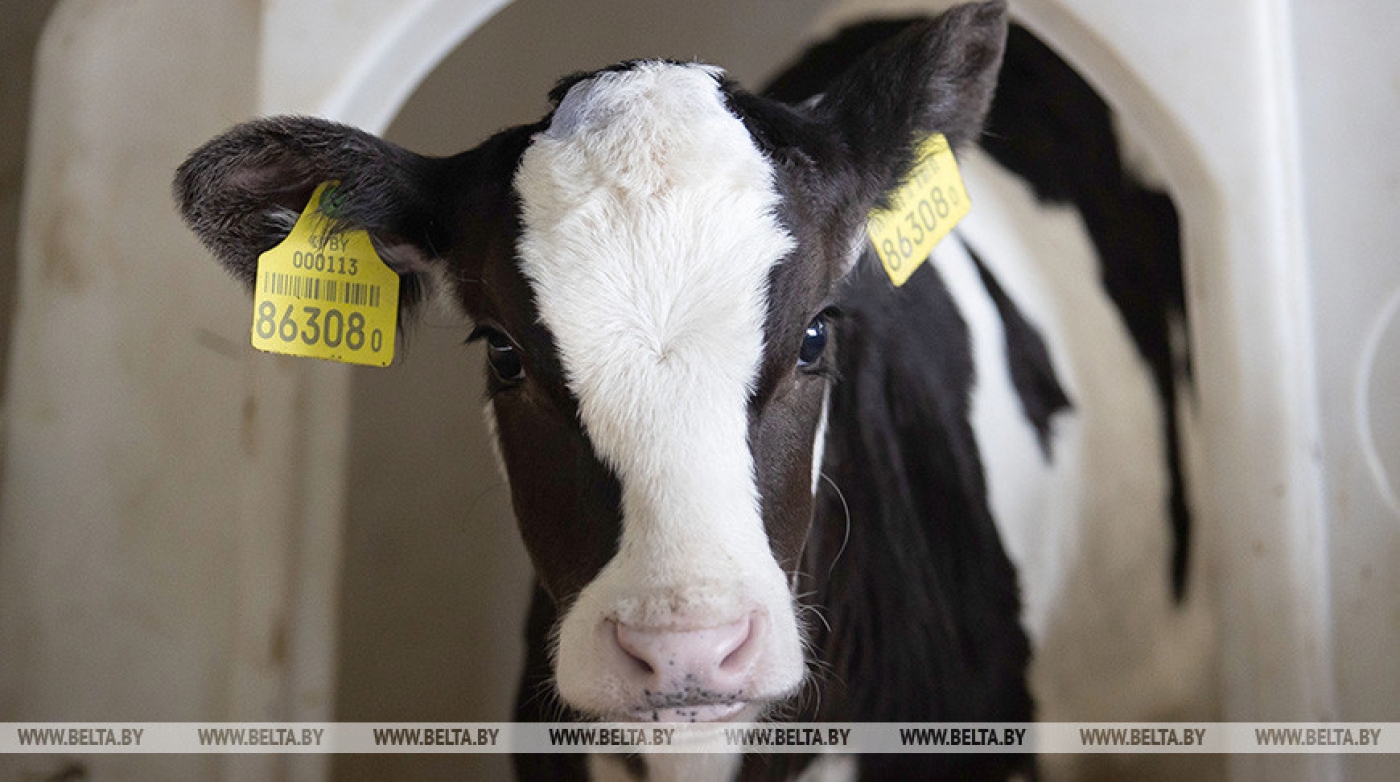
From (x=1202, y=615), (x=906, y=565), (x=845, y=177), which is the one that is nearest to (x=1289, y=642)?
(x=1202, y=615)

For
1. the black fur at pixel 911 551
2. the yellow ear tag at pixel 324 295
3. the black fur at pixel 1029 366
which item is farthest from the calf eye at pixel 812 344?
the black fur at pixel 1029 366

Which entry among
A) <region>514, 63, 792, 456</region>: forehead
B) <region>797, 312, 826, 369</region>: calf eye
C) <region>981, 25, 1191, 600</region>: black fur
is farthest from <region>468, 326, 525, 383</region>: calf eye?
<region>981, 25, 1191, 600</region>: black fur

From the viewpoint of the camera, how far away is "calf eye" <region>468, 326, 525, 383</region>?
118 centimetres

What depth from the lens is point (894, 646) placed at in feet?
4.78

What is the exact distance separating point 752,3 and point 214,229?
4.50 ft

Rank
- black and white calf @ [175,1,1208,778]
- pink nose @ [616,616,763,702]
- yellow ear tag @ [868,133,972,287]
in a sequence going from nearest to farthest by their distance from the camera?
pink nose @ [616,616,763,702], black and white calf @ [175,1,1208,778], yellow ear tag @ [868,133,972,287]

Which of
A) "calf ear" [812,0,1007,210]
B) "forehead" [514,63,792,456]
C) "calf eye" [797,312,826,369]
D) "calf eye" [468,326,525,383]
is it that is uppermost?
"calf ear" [812,0,1007,210]

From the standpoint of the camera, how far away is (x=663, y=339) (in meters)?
1.04

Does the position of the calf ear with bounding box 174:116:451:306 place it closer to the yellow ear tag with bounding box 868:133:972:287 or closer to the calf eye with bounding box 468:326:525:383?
the calf eye with bounding box 468:326:525:383

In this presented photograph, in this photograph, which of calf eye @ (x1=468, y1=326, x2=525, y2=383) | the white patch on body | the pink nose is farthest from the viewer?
the white patch on body

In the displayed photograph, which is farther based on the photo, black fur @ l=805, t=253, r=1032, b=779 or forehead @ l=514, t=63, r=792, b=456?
black fur @ l=805, t=253, r=1032, b=779

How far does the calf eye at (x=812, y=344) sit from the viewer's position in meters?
1.18

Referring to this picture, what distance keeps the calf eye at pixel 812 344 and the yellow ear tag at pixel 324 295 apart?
20.1 inches

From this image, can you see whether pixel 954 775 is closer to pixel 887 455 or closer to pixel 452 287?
pixel 887 455
